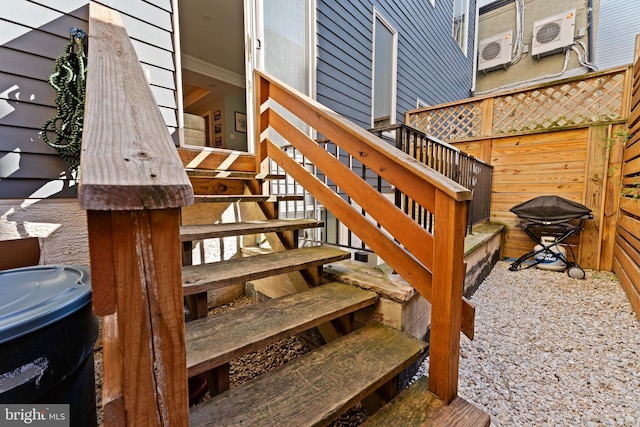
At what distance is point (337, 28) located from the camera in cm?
369

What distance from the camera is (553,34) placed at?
9156mm

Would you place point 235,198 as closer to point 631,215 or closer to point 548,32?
point 631,215

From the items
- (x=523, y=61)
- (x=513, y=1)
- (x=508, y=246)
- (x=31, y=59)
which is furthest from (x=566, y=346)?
(x=513, y=1)

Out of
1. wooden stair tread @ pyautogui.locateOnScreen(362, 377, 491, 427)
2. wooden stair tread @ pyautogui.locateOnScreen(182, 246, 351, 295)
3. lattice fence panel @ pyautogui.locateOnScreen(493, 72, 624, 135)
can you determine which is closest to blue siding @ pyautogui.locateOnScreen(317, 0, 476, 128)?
lattice fence panel @ pyautogui.locateOnScreen(493, 72, 624, 135)

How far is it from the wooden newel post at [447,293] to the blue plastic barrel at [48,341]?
1249 millimetres

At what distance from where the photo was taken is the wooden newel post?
103 cm

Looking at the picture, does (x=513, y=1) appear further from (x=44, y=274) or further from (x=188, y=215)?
(x=44, y=274)

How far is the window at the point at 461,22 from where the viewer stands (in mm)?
8000

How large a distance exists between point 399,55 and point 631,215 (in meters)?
4.18

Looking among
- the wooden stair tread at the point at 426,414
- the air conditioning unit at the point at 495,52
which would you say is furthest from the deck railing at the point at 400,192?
the air conditioning unit at the point at 495,52

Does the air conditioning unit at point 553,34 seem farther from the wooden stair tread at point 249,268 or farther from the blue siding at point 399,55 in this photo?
the wooden stair tread at point 249,268

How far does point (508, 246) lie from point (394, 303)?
3.97 metres

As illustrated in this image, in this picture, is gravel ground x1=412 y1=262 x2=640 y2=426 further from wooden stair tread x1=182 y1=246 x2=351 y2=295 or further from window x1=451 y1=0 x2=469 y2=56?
window x1=451 y1=0 x2=469 y2=56

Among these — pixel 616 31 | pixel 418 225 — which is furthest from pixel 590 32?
pixel 418 225
